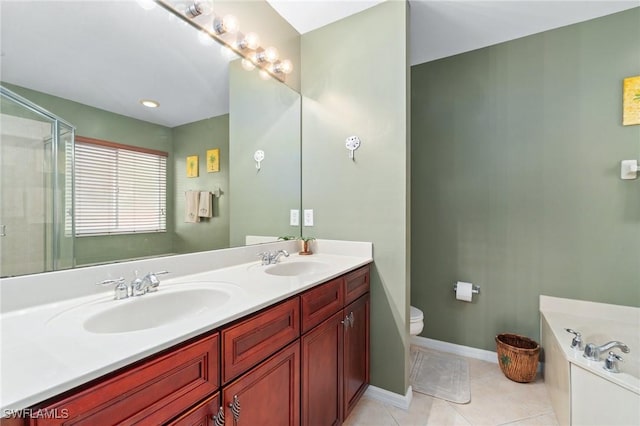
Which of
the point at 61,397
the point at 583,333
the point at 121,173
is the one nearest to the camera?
the point at 61,397

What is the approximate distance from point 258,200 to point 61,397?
1.40 meters

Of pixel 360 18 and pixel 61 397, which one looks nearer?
pixel 61 397

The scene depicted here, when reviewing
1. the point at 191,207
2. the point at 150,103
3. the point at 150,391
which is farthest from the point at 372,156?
the point at 150,391

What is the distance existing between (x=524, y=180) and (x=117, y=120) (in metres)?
2.59

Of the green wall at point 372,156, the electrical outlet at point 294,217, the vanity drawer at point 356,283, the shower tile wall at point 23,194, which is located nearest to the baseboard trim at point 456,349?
the green wall at point 372,156

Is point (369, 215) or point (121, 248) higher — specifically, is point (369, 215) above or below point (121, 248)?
above

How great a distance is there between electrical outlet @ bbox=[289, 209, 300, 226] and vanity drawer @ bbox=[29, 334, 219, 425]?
132 cm

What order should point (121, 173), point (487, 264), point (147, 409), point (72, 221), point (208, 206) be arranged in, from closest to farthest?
point (147, 409)
point (72, 221)
point (121, 173)
point (208, 206)
point (487, 264)

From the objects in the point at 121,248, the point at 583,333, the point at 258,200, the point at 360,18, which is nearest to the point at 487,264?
the point at 583,333

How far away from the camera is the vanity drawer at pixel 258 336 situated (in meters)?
0.80

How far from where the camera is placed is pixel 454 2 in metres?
1.77

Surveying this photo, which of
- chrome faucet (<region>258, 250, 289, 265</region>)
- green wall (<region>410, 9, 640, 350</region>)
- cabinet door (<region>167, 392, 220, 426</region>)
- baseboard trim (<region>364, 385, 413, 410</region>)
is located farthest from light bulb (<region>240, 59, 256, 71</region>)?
baseboard trim (<region>364, 385, 413, 410</region>)

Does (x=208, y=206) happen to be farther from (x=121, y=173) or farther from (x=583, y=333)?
(x=583, y=333)

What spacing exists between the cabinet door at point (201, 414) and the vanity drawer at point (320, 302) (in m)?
0.44
